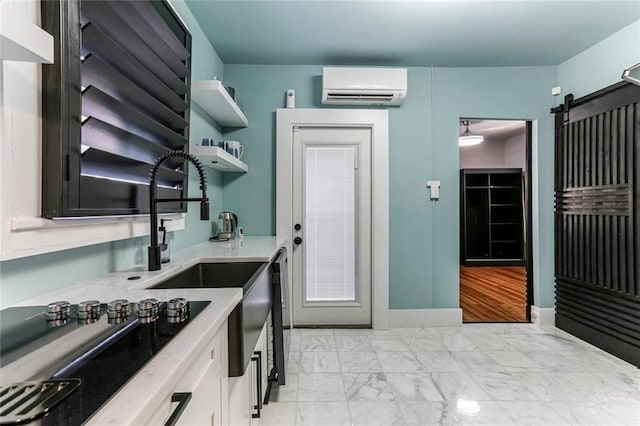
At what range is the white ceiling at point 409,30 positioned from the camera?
7.37ft

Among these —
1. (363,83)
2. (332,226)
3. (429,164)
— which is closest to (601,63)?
(429,164)

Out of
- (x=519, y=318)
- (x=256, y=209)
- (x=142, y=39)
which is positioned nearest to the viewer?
(x=142, y=39)

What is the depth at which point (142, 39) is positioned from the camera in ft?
4.55

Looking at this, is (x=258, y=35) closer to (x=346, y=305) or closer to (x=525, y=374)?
(x=346, y=305)

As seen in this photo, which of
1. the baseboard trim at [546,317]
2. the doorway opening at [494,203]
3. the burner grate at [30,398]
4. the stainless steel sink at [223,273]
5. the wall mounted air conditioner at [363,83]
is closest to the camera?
the burner grate at [30,398]

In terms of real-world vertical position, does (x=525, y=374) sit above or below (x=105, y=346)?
below

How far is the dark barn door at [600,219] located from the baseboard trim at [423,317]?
3.32ft

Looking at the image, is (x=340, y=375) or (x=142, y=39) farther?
(x=340, y=375)

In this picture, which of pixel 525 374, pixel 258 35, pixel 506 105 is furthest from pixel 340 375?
pixel 506 105

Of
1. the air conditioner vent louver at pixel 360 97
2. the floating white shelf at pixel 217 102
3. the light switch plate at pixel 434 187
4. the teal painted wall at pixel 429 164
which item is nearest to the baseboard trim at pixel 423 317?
the teal painted wall at pixel 429 164

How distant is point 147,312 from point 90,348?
0.58 ft

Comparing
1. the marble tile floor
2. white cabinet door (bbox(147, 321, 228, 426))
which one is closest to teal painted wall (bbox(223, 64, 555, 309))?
the marble tile floor

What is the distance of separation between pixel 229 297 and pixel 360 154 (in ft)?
8.05

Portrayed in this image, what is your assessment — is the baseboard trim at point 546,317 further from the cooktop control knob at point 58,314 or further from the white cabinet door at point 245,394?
the cooktop control knob at point 58,314
